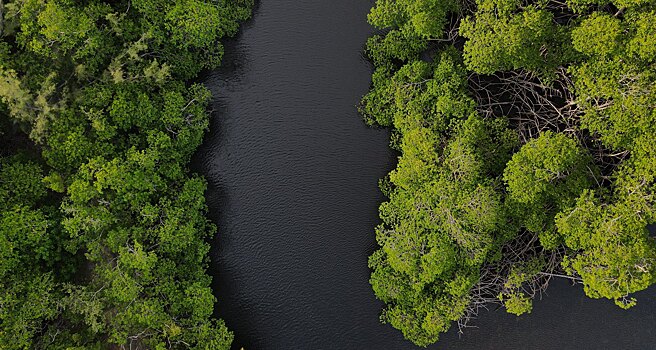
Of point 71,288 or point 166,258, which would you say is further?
point 166,258

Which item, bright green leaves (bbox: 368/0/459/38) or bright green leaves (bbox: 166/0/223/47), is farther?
bright green leaves (bbox: 166/0/223/47)

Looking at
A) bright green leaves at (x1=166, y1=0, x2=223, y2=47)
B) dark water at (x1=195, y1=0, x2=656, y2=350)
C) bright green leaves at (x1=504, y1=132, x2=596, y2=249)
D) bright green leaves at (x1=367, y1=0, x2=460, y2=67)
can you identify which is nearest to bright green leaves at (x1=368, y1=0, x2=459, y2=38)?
bright green leaves at (x1=367, y1=0, x2=460, y2=67)

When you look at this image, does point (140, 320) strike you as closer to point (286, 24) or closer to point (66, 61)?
point (66, 61)

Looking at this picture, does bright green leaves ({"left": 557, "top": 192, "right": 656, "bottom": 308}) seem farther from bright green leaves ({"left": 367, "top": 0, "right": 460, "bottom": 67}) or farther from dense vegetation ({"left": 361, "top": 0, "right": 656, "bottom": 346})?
bright green leaves ({"left": 367, "top": 0, "right": 460, "bottom": 67})

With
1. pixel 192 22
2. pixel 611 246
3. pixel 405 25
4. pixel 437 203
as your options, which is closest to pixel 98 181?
pixel 192 22

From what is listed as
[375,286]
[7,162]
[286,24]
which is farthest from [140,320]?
[286,24]

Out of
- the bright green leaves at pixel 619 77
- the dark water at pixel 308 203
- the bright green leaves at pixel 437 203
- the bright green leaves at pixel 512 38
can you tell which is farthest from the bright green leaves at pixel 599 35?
the dark water at pixel 308 203
